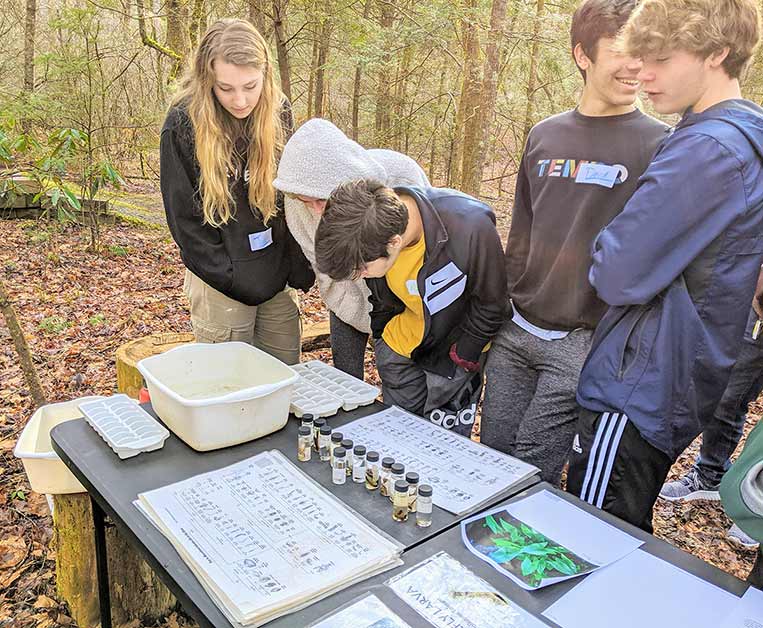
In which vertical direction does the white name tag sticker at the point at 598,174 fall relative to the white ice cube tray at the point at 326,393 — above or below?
above

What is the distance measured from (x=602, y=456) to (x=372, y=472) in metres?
0.50

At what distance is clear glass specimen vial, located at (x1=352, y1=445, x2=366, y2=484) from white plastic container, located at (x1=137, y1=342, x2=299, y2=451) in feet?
0.85

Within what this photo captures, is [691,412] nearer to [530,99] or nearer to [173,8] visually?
[173,8]

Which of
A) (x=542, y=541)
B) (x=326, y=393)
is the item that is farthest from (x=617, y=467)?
(x=326, y=393)

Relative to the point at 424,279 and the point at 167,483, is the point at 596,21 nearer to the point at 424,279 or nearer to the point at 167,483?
the point at 424,279

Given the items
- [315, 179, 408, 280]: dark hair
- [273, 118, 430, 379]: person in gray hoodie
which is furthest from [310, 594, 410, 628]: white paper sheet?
[273, 118, 430, 379]: person in gray hoodie

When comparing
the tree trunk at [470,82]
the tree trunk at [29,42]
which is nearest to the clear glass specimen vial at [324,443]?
the tree trunk at [470,82]

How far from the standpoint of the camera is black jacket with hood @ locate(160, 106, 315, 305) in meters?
1.87

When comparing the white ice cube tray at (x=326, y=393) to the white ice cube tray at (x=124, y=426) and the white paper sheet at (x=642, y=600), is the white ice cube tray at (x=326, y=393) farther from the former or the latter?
the white paper sheet at (x=642, y=600)

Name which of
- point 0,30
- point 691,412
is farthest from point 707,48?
point 0,30

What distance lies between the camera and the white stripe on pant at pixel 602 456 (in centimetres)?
125

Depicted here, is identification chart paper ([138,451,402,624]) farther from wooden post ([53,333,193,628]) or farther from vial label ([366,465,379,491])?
wooden post ([53,333,193,628])

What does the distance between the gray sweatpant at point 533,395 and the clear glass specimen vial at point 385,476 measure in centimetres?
55

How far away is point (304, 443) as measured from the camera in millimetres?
1333
